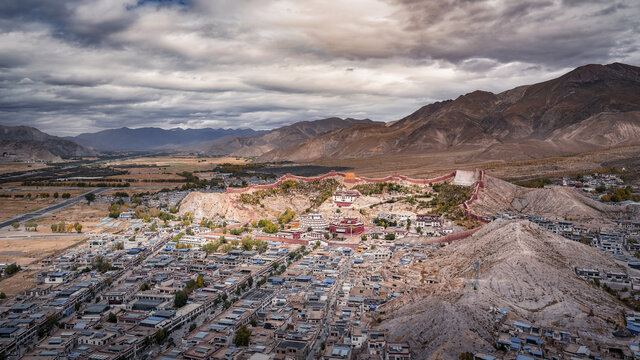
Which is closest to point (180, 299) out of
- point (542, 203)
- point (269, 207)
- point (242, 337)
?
point (242, 337)

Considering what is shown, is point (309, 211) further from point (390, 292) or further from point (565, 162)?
point (565, 162)

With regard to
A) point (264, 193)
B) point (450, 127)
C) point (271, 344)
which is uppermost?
point (450, 127)

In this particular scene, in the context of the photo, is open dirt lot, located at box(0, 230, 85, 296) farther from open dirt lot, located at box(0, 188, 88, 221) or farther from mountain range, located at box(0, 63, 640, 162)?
mountain range, located at box(0, 63, 640, 162)

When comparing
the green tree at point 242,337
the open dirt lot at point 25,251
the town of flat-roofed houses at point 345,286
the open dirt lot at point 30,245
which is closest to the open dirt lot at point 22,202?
the open dirt lot at point 25,251

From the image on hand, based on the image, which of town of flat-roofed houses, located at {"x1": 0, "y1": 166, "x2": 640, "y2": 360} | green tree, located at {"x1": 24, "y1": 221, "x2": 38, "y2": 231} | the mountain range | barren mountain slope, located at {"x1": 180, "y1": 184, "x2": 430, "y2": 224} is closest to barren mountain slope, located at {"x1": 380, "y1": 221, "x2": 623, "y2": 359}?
town of flat-roofed houses, located at {"x1": 0, "y1": 166, "x2": 640, "y2": 360}

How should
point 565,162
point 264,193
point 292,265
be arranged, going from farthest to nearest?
point 565,162 → point 264,193 → point 292,265

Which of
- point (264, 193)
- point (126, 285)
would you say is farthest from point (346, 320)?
point (264, 193)
